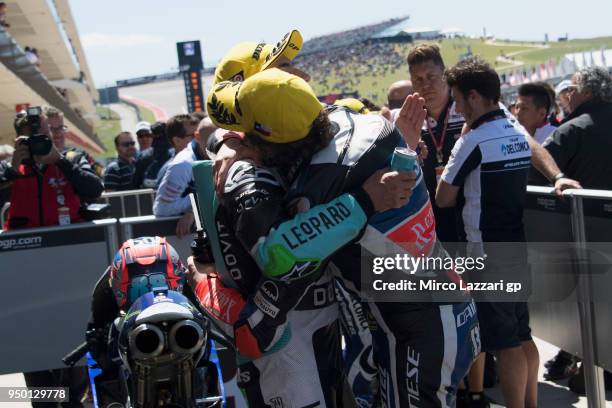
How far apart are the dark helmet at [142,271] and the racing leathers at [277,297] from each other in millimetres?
967

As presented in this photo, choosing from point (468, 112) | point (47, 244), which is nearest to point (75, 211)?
point (47, 244)

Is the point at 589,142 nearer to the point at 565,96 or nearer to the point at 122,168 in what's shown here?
the point at 565,96

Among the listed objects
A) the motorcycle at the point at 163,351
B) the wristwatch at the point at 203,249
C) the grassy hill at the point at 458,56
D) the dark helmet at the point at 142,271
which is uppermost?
the grassy hill at the point at 458,56

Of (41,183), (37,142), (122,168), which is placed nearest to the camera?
(37,142)

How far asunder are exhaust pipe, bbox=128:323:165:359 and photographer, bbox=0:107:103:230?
9.67ft

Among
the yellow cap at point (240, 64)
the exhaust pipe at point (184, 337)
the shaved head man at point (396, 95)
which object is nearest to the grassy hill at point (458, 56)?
the shaved head man at point (396, 95)

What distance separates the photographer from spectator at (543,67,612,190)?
18.7ft

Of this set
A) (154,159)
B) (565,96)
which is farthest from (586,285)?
(154,159)

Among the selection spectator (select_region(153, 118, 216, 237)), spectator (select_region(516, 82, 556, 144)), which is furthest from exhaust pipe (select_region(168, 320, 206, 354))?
spectator (select_region(516, 82, 556, 144))

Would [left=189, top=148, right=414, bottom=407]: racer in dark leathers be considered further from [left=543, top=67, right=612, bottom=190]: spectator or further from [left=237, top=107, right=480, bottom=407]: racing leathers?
[left=543, top=67, right=612, bottom=190]: spectator

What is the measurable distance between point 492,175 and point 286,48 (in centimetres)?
170

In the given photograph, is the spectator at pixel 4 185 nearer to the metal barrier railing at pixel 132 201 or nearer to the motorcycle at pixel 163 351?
the metal barrier railing at pixel 132 201

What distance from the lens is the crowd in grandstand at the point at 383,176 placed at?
2701 millimetres

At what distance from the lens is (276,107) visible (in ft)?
8.71
